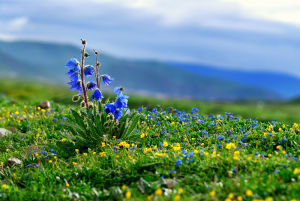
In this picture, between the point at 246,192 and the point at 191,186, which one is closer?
the point at 246,192

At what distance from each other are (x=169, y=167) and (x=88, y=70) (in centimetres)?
329

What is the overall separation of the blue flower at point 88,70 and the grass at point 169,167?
5.68 feet

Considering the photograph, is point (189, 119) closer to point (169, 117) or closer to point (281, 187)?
point (169, 117)

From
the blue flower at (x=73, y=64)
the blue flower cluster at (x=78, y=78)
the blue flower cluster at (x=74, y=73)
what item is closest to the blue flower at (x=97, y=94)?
the blue flower cluster at (x=78, y=78)

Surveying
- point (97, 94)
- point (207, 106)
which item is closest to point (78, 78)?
point (97, 94)

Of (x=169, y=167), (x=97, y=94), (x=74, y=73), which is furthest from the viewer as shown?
(x=74, y=73)

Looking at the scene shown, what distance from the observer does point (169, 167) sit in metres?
6.51

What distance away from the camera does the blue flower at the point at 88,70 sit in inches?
320

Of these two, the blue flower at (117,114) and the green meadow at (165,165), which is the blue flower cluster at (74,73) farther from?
the blue flower at (117,114)

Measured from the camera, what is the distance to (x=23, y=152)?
29.7 feet

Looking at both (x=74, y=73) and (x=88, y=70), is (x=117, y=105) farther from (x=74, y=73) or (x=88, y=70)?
(x=74, y=73)

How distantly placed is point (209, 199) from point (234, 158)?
45.2 inches

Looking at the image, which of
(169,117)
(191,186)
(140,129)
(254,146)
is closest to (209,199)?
(191,186)

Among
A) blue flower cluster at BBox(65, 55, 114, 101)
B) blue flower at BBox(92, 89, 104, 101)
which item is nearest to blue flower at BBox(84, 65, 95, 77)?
blue flower cluster at BBox(65, 55, 114, 101)
